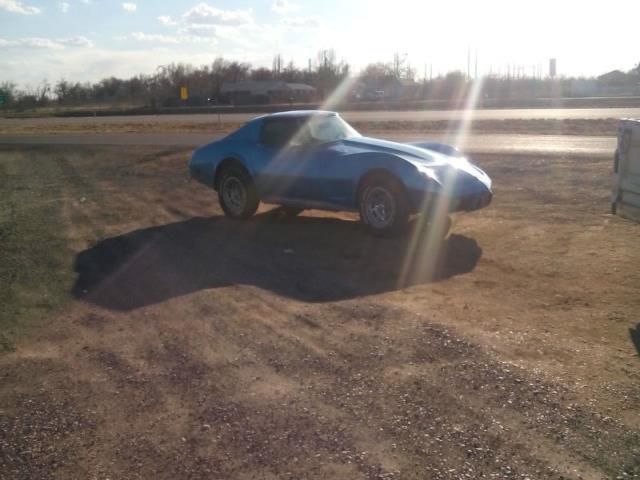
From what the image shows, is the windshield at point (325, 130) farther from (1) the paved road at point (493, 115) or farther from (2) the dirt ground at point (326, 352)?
(1) the paved road at point (493, 115)

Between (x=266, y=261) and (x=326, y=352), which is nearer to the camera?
(x=326, y=352)

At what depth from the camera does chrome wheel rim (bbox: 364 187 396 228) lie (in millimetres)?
9188

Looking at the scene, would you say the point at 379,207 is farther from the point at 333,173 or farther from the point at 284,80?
the point at 284,80

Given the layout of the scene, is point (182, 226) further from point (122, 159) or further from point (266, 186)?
point (122, 159)

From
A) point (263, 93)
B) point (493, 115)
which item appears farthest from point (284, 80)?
point (493, 115)

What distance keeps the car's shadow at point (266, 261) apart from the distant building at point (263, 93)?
67252mm

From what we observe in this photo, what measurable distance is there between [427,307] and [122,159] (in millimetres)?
16119

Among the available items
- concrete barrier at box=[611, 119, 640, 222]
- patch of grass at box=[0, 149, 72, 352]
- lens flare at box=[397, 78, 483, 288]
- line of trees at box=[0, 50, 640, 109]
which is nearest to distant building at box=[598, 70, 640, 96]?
line of trees at box=[0, 50, 640, 109]

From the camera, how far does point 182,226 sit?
1094 cm

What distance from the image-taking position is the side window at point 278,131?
10.6 meters

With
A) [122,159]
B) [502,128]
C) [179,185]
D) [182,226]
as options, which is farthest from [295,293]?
[502,128]

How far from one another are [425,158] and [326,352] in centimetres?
445

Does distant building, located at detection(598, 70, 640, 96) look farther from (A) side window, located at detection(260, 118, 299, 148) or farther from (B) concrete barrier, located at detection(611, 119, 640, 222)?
(B) concrete barrier, located at detection(611, 119, 640, 222)

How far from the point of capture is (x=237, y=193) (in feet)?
36.2
